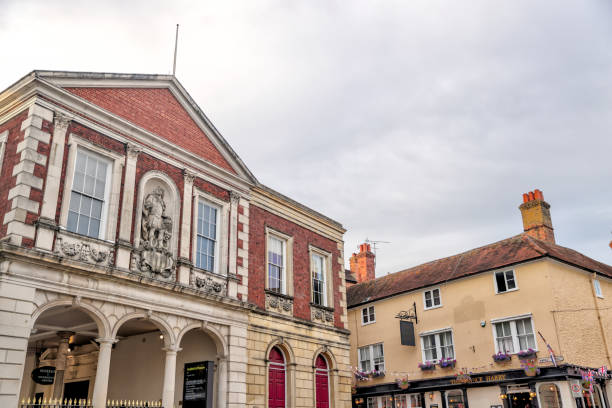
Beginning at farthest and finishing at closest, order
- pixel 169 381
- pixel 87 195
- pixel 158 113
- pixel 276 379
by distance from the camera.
A: pixel 276 379
pixel 158 113
pixel 169 381
pixel 87 195

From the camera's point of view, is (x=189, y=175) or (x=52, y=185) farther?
(x=189, y=175)

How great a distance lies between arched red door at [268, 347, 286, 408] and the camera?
17641 millimetres

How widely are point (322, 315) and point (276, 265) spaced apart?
286 centimetres

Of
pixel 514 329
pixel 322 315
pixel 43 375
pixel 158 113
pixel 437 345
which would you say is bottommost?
pixel 43 375

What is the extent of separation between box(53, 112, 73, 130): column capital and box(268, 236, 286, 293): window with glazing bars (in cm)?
841

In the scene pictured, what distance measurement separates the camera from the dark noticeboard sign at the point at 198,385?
608 inches

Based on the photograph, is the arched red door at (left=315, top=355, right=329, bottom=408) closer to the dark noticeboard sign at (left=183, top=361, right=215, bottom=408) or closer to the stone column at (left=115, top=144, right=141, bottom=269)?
the dark noticeboard sign at (left=183, top=361, right=215, bottom=408)

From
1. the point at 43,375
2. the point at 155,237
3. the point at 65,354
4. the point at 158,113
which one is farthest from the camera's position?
the point at 158,113

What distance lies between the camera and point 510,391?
22984 mm

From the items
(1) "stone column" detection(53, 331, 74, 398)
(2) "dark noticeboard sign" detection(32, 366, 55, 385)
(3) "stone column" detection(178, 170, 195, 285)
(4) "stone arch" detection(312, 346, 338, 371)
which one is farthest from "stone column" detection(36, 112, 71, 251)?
(4) "stone arch" detection(312, 346, 338, 371)

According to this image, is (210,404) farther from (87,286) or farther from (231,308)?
(87,286)

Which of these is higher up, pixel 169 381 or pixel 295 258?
pixel 295 258

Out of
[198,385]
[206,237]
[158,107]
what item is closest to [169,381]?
[198,385]

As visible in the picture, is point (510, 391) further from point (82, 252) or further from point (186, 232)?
point (82, 252)
